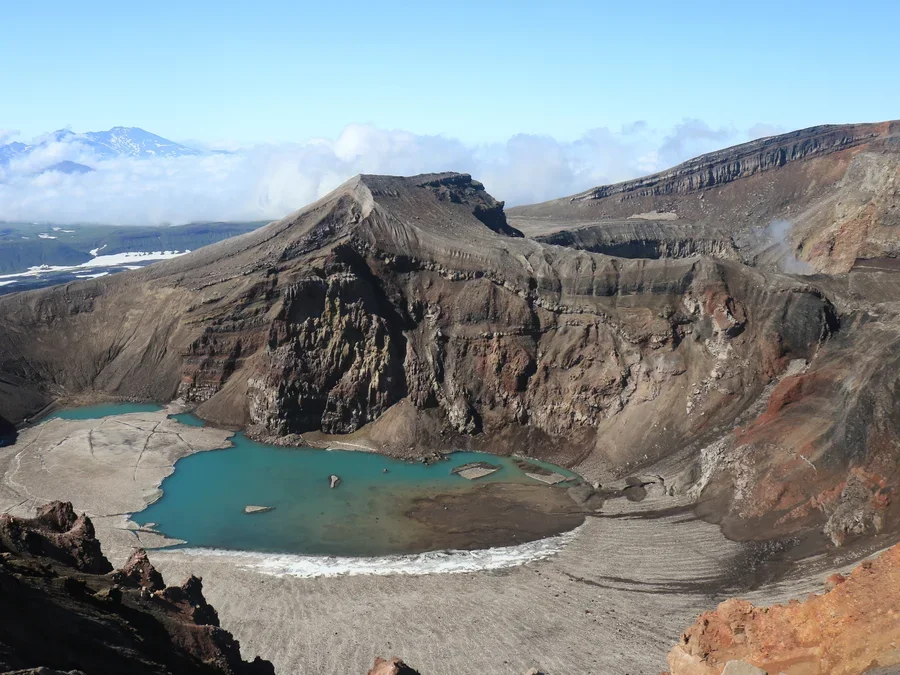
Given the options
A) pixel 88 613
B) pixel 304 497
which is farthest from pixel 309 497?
pixel 88 613

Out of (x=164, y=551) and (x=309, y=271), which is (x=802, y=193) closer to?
(x=309, y=271)

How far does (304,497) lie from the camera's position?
54719mm

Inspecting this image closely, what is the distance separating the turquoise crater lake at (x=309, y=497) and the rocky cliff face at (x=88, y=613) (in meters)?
19.7

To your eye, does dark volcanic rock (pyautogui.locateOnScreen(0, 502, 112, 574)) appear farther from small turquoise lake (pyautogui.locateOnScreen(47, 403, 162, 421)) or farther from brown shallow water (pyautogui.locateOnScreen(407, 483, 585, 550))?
small turquoise lake (pyautogui.locateOnScreen(47, 403, 162, 421))

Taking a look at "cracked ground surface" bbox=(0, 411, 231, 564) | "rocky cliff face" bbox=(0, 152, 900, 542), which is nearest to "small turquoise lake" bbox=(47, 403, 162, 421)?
"cracked ground surface" bbox=(0, 411, 231, 564)

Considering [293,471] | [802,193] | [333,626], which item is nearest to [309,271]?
[293,471]

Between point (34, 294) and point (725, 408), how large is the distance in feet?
241

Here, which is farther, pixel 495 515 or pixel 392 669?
pixel 495 515

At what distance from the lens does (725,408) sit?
182 feet

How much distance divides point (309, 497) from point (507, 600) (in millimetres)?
20919

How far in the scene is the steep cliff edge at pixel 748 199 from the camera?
9962 centimetres

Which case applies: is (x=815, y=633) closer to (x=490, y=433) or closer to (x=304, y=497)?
(x=304, y=497)

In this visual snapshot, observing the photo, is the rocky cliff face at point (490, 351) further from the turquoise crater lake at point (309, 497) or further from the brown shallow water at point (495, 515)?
the brown shallow water at point (495, 515)

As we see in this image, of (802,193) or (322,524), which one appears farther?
(802,193)
